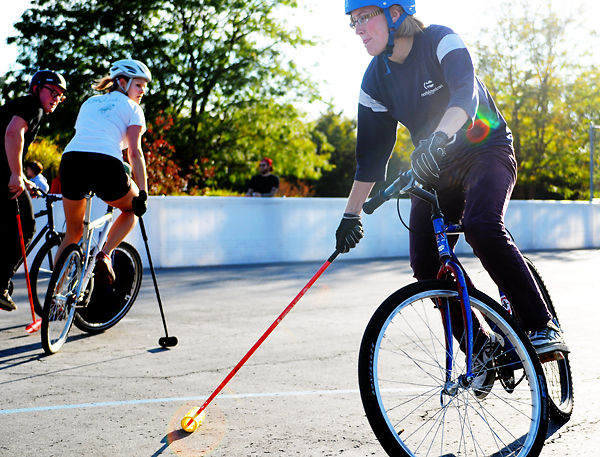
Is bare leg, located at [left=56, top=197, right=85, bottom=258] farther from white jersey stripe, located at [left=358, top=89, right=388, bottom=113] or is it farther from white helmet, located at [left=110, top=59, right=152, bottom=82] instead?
white jersey stripe, located at [left=358, top=89, right=388, bottom=113]

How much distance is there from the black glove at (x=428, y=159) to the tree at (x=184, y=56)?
27.4m

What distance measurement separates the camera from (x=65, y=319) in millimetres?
5371

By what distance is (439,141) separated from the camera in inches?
111

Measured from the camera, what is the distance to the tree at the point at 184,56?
102ft

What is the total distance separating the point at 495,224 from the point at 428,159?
0.46m

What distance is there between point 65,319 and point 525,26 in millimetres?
28847

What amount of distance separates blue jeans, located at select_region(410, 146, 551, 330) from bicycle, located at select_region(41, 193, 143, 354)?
2.92m

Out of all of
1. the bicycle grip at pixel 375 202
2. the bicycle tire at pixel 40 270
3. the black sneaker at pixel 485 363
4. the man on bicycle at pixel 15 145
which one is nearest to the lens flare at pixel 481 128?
the bicycle grip at pixel 375 202

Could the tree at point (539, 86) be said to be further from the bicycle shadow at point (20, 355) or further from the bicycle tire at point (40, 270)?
the bicycle shadow at point (20, 355)

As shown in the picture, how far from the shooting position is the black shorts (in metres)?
5.34

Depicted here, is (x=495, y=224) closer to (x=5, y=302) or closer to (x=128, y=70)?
(x=128, y=70)

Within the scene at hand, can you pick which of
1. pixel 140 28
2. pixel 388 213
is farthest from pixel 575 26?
pixel 388 213

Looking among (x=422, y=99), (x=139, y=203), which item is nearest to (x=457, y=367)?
(x=422, y=99)

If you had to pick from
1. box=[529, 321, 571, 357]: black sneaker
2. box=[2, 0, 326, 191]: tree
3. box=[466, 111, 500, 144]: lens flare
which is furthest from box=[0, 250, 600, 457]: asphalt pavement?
box=[2, 0, 326, 191]: tree
